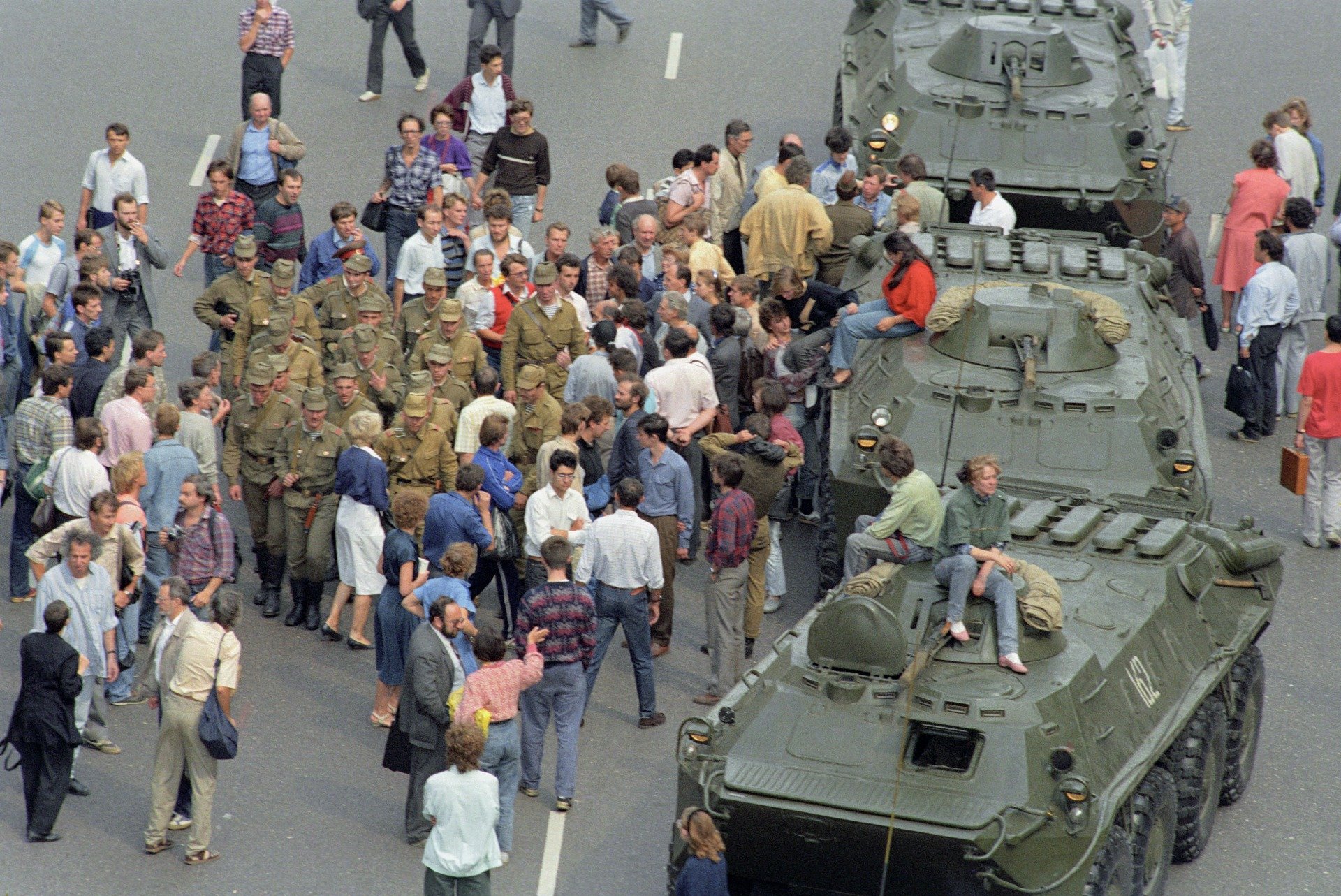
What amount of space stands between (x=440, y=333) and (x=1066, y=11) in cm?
873

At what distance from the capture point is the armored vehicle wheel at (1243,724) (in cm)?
1325

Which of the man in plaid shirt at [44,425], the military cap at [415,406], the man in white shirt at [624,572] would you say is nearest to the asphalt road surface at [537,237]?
the man in white shirt at [624,572]

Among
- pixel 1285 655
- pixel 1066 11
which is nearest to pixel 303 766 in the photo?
pixel 1285 655

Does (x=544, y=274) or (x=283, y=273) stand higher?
(x=544, y=274)

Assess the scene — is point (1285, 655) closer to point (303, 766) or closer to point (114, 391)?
point (303, 766)

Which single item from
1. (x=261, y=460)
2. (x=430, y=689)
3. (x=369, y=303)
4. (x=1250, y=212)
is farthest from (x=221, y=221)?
(x=1250, y=212)

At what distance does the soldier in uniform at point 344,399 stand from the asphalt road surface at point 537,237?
162 centimetres

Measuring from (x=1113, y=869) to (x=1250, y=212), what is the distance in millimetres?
9971

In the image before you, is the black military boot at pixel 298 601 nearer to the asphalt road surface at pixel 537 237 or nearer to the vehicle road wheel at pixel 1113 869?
the asphalt road surface at pixel 537 237

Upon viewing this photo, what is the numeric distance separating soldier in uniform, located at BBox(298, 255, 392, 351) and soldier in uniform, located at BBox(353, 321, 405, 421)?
0.70 metres

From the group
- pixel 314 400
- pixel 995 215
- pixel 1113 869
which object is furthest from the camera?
pixel 995 215

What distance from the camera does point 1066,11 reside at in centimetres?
2134

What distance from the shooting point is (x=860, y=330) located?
1588cm

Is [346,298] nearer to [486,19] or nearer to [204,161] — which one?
[204,161]
